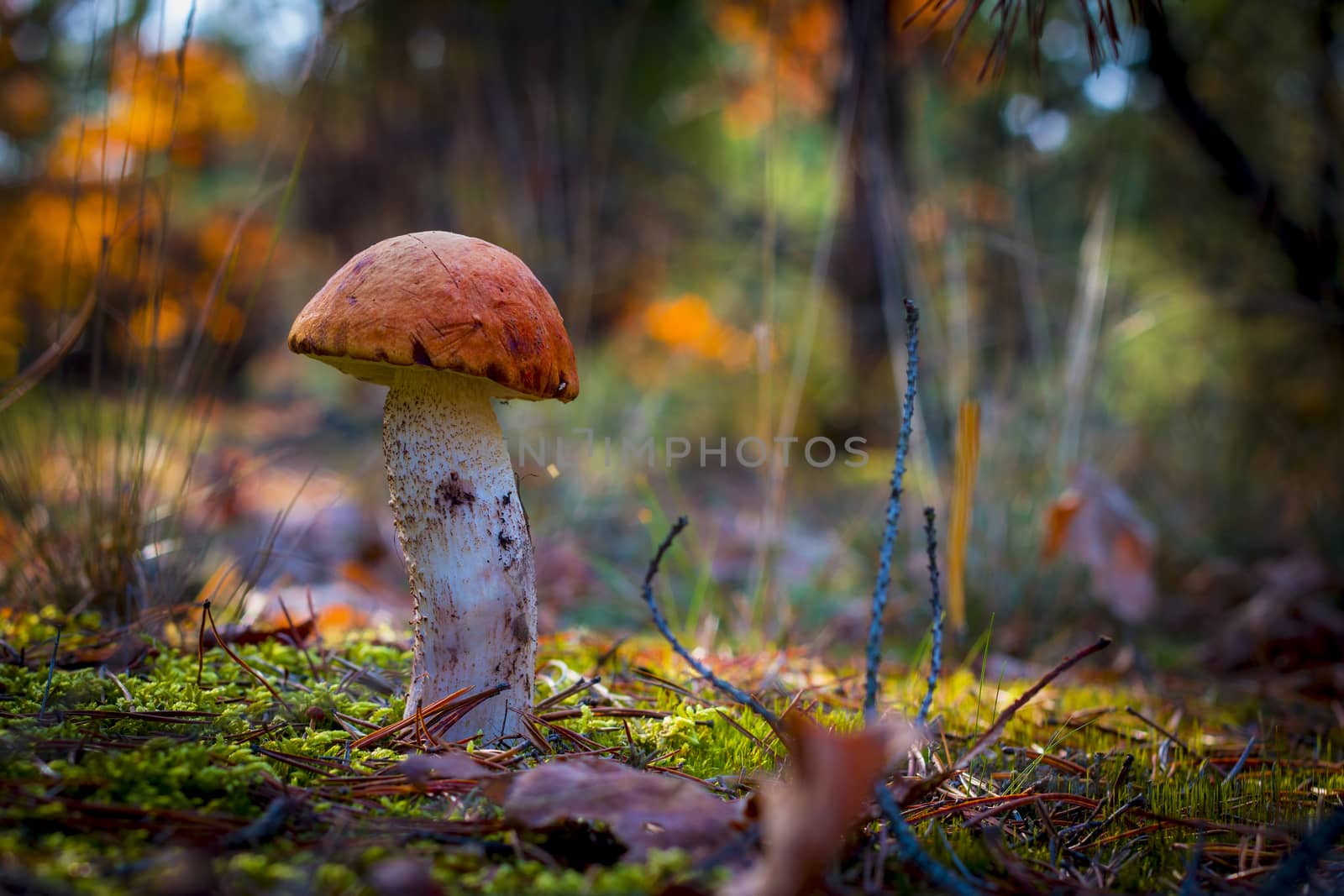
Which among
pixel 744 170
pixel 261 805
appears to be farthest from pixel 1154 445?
pixel 744 170

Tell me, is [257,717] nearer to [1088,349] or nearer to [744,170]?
[1088,349]

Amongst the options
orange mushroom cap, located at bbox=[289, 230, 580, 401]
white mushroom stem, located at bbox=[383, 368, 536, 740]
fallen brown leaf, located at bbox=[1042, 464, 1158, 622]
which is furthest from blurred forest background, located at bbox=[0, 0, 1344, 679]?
orange mushroom cap, located at bbox=[289, 230, 580, 401]

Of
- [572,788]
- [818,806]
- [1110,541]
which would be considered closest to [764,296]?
[1110,541]

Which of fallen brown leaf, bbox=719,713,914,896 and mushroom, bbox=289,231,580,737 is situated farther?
mushroom, bbox=289,231,580,737

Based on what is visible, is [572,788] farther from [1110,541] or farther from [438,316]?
[1110,541]

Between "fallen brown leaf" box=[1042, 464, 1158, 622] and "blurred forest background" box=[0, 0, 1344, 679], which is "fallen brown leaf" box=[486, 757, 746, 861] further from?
"fallen brown leaf" box=[1042, 464, 1158, 622]
